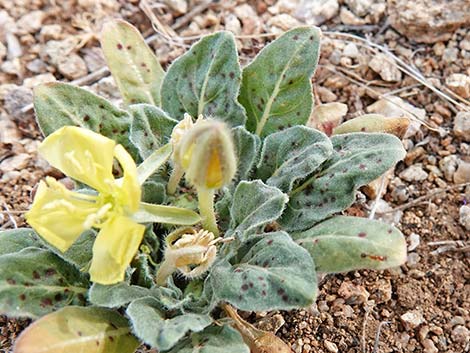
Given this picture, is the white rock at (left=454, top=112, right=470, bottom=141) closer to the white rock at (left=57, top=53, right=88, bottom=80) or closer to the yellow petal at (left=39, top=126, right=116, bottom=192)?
the yellow petal at (left=39, top=126, right=116, bottom=192)

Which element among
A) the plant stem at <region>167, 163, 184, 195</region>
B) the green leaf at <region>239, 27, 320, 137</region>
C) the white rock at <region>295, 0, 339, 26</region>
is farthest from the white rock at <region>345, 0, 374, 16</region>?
the plant stem at <region>167, 163, 184, 195</region>

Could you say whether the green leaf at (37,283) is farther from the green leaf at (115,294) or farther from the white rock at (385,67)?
the white rock at (385,67)

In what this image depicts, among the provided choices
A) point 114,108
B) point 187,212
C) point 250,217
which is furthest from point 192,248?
point 114,108

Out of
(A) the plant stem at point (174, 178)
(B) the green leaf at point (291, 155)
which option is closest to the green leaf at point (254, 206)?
(B) the green leaf at point (291, 155)

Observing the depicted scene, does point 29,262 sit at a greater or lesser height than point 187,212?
lesser

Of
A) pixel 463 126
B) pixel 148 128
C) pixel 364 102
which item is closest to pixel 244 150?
pixel 148 128

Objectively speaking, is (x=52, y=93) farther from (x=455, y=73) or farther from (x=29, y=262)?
(x=455, y=73)
